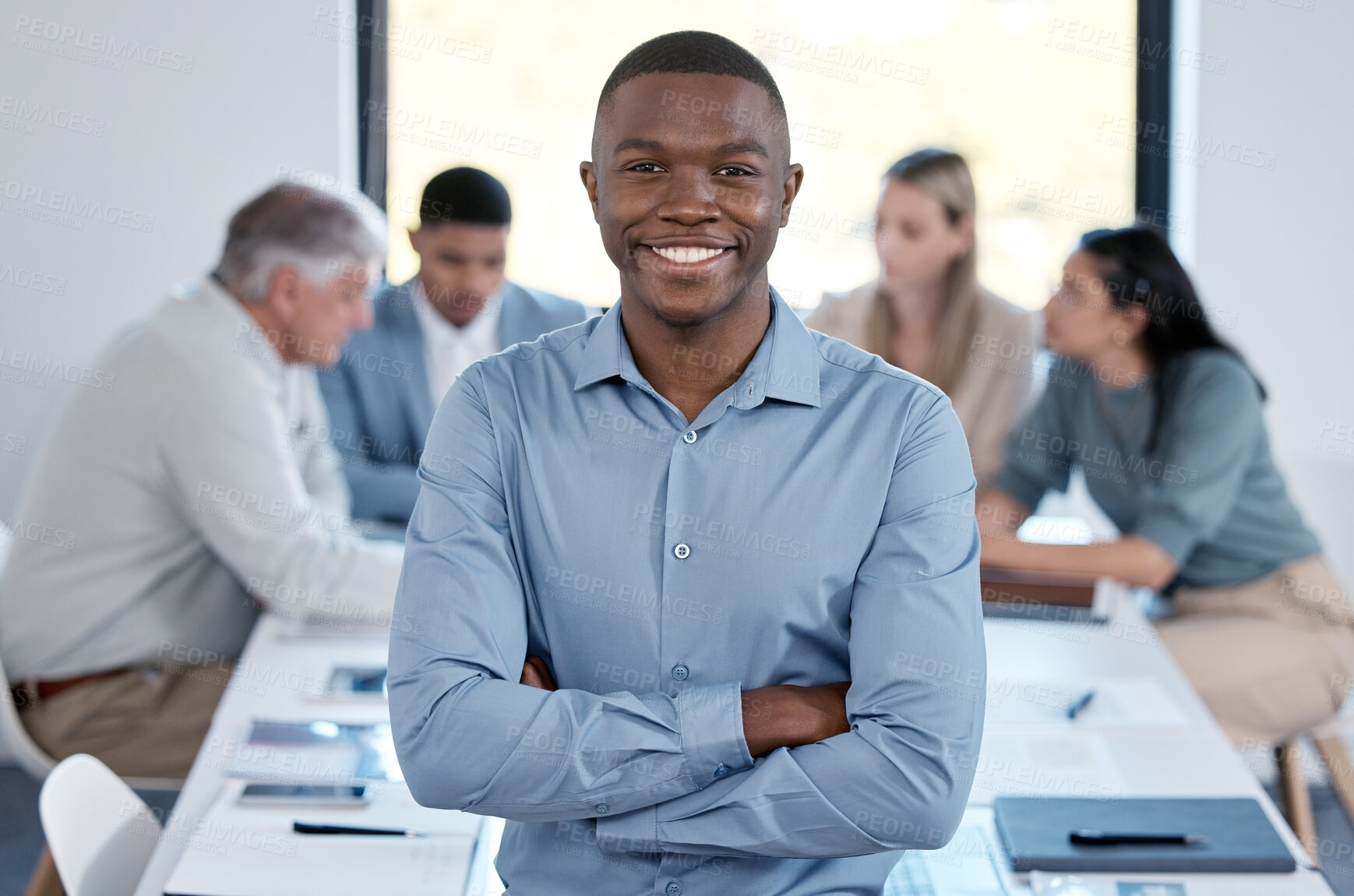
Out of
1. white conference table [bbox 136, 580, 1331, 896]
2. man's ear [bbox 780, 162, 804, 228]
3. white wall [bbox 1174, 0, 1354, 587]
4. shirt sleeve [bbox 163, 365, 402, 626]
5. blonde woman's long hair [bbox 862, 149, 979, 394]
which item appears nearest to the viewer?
man's ear [bbox 780, 162, 804, 228]

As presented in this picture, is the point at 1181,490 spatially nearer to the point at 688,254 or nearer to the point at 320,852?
the point at 688,254

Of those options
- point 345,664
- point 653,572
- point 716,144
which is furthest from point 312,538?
point 716,144

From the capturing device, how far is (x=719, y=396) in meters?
1.37

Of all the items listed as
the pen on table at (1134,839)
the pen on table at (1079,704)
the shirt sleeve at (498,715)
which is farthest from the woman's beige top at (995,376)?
the shirt sleeve at (498,715)

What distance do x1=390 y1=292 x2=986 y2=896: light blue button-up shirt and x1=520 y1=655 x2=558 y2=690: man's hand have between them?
0.5 inches

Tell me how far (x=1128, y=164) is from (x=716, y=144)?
→ 329cm

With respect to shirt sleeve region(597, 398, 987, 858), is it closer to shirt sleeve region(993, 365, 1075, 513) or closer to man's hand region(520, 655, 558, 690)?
man's hand region(520, 655, 558, 690)

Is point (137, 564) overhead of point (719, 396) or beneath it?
beneath

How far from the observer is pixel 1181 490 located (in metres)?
2.62

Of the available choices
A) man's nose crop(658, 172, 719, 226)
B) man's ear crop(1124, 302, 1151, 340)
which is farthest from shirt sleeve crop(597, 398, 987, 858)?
man's ear crop(1124, 302, 1151, 340)

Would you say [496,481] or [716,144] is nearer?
[716,144]

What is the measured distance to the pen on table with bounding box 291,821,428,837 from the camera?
4.98 feet

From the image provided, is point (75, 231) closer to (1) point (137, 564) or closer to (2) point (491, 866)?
(1) point (137, 564)

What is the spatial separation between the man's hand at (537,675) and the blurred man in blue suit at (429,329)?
6.47ft
